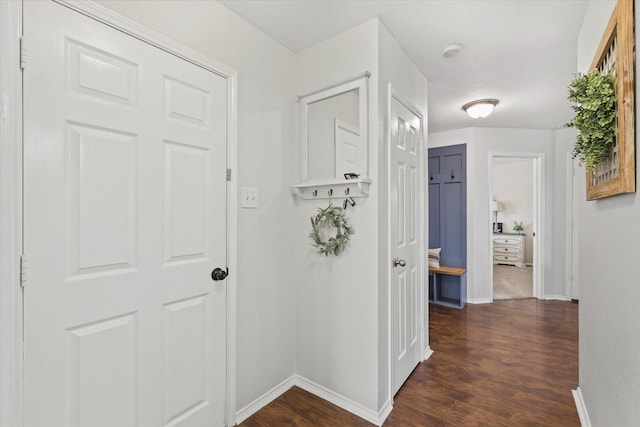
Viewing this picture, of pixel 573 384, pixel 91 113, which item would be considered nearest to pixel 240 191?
pixel 91 113

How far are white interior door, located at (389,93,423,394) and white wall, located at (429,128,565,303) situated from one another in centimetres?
211

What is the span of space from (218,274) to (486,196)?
3.99 metres

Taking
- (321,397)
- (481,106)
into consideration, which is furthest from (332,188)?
(481,106)

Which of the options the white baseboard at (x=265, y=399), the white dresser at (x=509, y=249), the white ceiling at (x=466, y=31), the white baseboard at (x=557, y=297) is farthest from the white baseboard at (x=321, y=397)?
the white dresser at (x=509, y=249)

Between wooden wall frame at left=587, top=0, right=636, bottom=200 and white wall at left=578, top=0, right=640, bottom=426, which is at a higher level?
wooden wall frame at left=587, top=0, right=636, bottom=200

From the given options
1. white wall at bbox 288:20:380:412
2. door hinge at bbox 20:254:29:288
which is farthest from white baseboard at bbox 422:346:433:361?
door hinge at bbox 20:254:29:288

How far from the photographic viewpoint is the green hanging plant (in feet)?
3.66

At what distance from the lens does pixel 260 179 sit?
77.2 inches

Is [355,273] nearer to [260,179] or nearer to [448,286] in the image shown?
[260,179]

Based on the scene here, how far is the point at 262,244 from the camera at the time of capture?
198cm

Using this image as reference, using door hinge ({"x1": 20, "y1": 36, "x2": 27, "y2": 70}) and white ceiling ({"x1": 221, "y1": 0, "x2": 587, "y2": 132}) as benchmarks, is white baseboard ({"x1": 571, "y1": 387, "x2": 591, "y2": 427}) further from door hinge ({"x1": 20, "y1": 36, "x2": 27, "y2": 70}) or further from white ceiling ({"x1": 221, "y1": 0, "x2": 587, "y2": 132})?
door hinge ({"x1": 20, "y1": 36, "x2": 27, "y2": 70})

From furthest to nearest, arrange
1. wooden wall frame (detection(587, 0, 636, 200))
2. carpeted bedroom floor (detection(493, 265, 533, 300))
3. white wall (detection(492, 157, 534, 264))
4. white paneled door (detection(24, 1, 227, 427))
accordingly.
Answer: white wall (detection(492, 157, 534, 264)) < carpeted bedroom floor (detection(493, 265, 533, 300)) < white paneled door (detection(24, 1, 227, 427)) < wooden wall frame (detection(587, 0, 636, 200))

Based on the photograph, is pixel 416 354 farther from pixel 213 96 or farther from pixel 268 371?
pixel 213 96

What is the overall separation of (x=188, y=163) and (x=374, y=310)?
1.36 m
